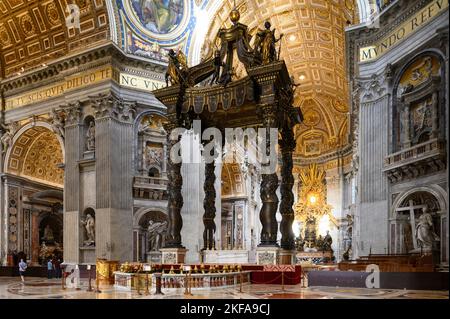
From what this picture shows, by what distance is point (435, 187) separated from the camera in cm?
1323

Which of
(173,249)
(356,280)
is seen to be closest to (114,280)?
(173,249)

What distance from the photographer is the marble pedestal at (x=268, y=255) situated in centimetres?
1287

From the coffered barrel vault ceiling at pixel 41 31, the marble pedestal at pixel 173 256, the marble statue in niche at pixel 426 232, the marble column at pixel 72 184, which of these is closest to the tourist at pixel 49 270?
the marble column at pixel 72 184

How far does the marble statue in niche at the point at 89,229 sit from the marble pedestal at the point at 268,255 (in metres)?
8.01

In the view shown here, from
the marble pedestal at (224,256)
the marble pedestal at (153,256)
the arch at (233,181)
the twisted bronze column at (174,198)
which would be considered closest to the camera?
the twisted bronze column at (174,198)

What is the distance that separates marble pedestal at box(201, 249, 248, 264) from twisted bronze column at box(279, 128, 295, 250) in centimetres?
253

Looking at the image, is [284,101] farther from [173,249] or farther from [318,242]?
[318,242]

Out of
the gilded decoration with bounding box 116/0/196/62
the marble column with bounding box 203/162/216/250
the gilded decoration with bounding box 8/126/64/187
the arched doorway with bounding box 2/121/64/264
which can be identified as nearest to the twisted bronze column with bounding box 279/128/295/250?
the marble column with bounding box 203/162/216/250

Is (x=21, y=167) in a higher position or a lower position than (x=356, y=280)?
higher

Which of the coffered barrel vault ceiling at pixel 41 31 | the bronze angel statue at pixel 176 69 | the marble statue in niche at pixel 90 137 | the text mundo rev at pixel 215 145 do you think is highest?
the coffered barrel vault ceiling at pixel 41 31

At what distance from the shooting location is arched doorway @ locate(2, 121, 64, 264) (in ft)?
70.8

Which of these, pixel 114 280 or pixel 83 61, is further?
pixel 83 61

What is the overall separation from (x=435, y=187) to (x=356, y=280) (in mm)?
3147

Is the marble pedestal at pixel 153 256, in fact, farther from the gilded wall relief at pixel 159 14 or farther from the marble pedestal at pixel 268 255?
the gilded wall relief at pixel 159 14
